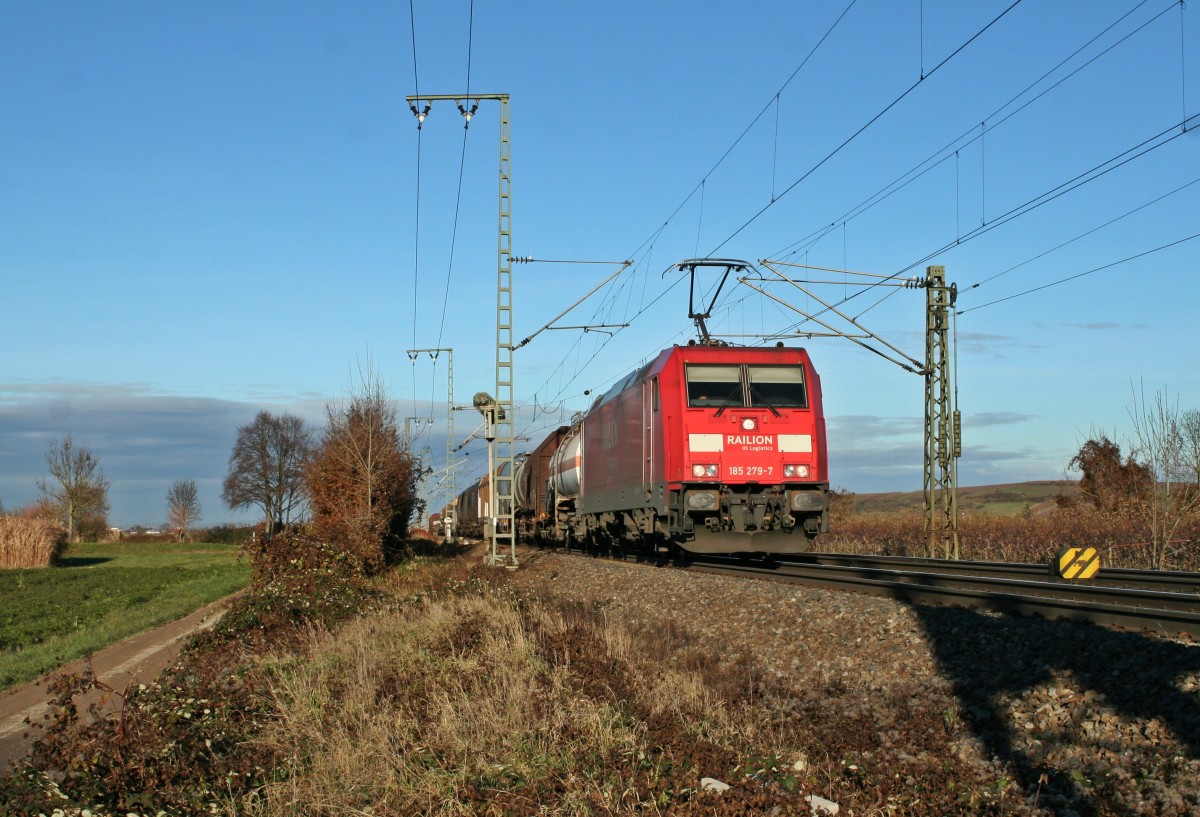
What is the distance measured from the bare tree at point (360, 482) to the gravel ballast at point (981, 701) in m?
16.1

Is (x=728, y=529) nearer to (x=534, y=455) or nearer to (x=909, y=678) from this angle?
(x=909, y=678)

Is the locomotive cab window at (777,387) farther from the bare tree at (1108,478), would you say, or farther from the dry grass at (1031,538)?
the bare tree at (1108,478)

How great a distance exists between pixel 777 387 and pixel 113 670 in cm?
1147

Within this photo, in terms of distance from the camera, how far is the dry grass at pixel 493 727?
6.16m

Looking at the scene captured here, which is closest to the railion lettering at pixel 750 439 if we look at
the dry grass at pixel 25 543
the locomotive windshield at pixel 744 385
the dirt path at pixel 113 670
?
the locomotive windshield at pixel 744 385

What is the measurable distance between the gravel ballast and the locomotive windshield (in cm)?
667

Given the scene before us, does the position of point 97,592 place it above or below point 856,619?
below

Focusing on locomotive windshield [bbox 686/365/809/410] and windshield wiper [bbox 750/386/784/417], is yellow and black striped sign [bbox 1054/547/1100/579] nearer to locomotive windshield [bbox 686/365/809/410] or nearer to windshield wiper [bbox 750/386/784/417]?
windshield wiper [bbox 750/386/784/417]

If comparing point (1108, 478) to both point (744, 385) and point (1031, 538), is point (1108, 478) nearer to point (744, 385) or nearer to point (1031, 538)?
point (1031, 538)

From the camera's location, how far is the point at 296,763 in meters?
7.34

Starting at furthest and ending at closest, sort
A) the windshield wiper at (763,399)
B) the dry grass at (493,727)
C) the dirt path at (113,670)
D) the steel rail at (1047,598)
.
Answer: the windshield wiper at (763,399) → the dirt path at (113,670) → the steel rail at (1047,598) → the dry grass at (493,727)

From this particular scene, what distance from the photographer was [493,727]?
7465 millimetres

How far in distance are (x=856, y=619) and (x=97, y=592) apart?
29.5 metres

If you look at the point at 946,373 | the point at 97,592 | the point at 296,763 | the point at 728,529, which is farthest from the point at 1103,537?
the point at 97,592
